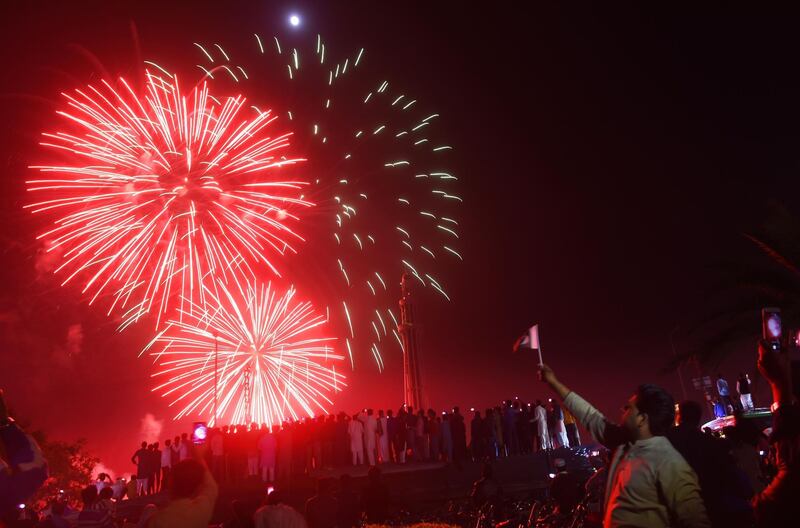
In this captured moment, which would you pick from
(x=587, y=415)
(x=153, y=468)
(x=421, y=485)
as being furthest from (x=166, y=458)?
(x=587, y=415)

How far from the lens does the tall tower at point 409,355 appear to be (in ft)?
104

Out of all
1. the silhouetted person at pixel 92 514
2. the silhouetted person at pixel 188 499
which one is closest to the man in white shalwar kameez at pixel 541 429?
the silhouetted person at pixel 92 514

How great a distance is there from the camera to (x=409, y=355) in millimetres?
32188

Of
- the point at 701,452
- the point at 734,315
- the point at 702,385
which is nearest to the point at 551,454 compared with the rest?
the point at 734,315

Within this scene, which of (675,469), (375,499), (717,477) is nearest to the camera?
(675,469)

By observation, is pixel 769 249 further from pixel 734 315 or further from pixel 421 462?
pixel 421 462

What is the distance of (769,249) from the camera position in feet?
48.0

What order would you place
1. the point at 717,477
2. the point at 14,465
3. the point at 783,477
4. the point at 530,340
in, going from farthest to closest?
1. the point at 530,340
2. the point at 717,477
3. the point at 14,465
4. the point at 783,477

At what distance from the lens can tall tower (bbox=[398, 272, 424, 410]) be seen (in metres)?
31.8

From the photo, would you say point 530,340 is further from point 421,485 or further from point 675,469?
point 421,485

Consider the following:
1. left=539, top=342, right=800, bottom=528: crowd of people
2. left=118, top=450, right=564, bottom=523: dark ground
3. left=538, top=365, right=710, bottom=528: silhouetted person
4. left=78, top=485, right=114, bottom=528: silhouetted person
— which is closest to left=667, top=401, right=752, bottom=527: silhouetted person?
left=539, top=342, right=800, bottom=528: crowd of people

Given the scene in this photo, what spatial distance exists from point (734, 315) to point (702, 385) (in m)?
14.4

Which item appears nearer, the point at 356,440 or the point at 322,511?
the point at 322,511

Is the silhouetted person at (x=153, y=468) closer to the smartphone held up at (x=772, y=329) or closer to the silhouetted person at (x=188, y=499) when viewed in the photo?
the silhouetted person at (x=188, y=499)
